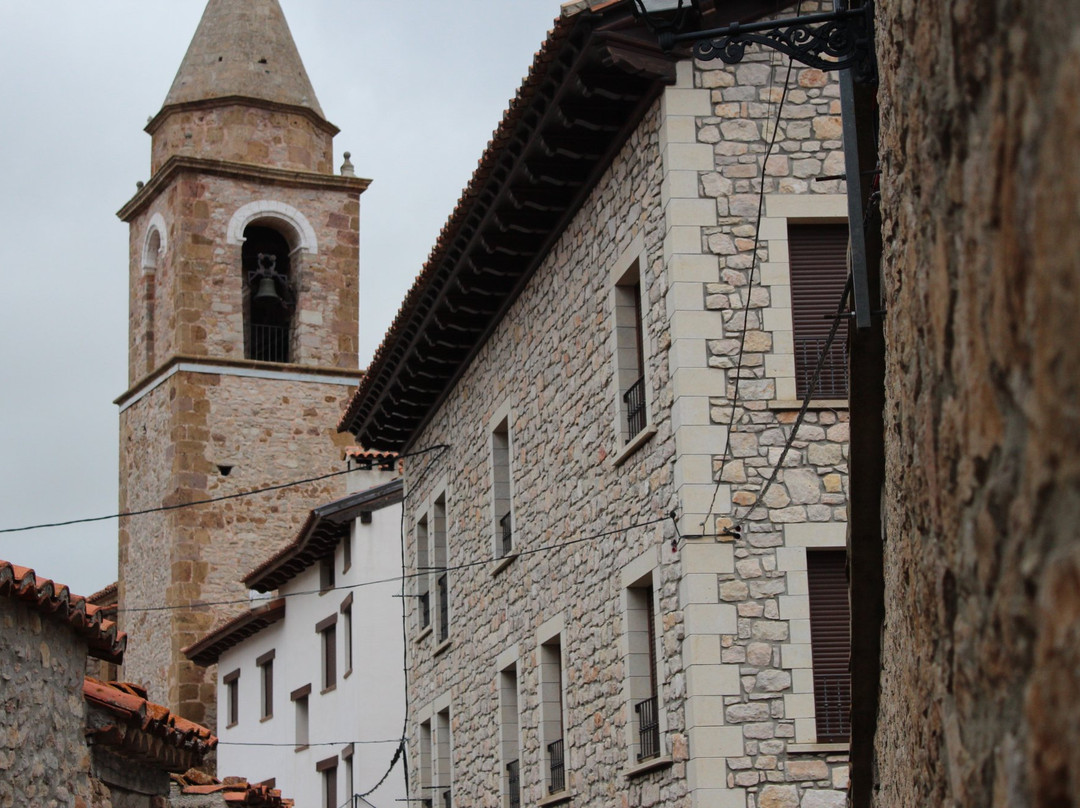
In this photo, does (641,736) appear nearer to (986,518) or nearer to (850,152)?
(850,152)

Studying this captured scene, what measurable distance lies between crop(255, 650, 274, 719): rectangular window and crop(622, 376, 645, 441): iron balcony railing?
18242 millimetres

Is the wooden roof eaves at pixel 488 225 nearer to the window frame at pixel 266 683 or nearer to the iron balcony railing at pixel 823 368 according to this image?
the iron balcony railing at pixel 823 368

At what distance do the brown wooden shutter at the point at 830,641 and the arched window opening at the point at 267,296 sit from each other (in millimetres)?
23428

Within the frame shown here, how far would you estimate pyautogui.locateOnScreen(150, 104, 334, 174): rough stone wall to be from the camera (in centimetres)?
3488

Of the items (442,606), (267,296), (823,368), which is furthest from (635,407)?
(267,296)

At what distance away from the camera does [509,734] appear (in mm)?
17047

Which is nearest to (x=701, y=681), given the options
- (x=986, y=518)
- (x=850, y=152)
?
(x=850, y=152)

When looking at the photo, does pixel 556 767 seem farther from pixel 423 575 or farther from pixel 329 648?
pixel 329 648

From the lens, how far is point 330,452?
1339 inches

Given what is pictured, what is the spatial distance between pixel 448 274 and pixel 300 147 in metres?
19.3

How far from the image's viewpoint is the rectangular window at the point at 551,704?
15695mm

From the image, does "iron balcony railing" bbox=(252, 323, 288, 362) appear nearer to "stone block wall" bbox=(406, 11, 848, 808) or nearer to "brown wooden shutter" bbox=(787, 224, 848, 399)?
"stone block wall" bbox=(406, 11, 848, 808)

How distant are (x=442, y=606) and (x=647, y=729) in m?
7.48

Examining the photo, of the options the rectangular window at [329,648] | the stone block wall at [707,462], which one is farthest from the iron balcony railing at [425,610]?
the rectangular window at [329,648]
